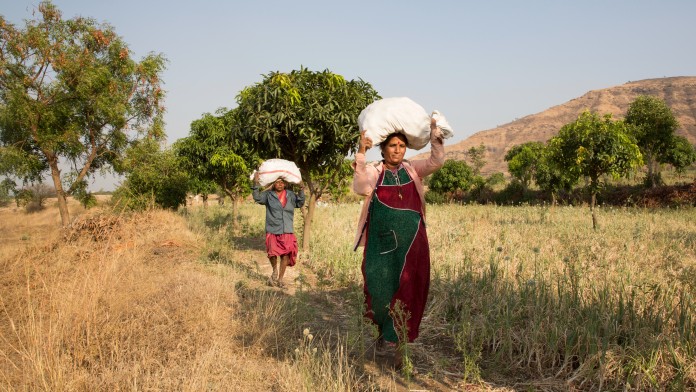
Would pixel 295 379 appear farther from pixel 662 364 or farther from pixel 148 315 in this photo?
pixel 662 364

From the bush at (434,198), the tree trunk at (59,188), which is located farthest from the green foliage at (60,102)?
the bush at (434,198)

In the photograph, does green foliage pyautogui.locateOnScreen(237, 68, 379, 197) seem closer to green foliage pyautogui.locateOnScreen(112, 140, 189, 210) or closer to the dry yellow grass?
the dry yellow grass

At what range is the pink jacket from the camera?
12.0 feet

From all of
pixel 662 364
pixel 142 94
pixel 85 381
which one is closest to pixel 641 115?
pixel 142 94

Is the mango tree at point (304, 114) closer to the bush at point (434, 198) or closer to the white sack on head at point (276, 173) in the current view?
the white sack on head at point (276, 173)

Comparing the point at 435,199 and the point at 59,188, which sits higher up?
the point at 59,188

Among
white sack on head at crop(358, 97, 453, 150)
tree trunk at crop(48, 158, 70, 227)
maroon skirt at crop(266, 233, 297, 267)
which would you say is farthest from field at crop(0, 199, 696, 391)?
tree trunk at crop(48, 158, 70, 227)

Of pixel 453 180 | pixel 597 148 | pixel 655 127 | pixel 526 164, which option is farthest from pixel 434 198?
pixel 597 148

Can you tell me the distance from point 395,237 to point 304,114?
5911mm

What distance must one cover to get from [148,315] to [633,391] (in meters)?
4.16

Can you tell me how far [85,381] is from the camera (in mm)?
2961

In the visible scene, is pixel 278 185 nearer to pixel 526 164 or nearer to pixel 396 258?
pixel 396 258

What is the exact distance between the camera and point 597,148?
12.6 meters

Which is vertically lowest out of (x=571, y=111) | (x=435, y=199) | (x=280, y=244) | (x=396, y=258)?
(x=435, y=199)
